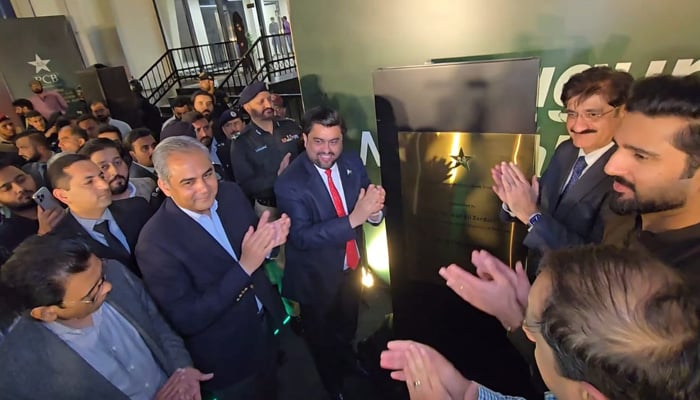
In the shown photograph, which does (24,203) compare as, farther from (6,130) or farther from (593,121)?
(6,130)

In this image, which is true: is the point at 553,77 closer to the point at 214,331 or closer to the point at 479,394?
the point at 479,394

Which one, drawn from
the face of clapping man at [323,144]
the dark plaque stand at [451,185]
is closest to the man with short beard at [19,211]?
the face of clapping man at [323,144]

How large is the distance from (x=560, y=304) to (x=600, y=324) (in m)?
0.08

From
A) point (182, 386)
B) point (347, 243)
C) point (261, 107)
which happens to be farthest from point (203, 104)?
point (182, 386)

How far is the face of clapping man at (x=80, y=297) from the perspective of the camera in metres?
1.10

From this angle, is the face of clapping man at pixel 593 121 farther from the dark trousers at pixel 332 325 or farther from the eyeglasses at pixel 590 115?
the dark trousers at pixel 332 325

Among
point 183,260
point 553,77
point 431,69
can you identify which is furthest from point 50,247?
point 553,77

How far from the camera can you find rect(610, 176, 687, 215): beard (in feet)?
3.40

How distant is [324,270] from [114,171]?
1370 millimetres

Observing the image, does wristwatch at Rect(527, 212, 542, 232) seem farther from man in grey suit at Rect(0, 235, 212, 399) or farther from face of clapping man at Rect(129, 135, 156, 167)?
face of clapping man at Rect(129, 135, 156, 167)

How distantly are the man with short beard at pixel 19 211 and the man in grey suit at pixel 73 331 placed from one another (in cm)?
108

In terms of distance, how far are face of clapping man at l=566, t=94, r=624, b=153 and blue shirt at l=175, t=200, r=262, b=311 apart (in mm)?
1529

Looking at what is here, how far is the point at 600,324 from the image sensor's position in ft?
2.10

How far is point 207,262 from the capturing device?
1.48 m
